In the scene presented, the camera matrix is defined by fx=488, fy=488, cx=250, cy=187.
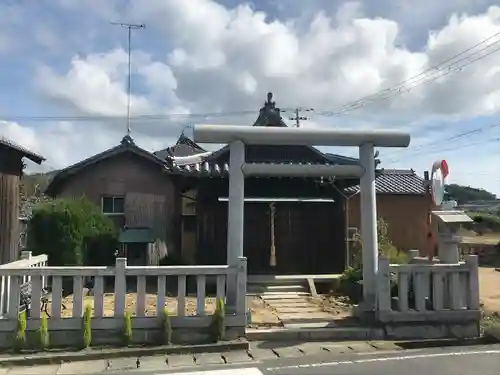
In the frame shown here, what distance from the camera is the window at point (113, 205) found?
19.0m

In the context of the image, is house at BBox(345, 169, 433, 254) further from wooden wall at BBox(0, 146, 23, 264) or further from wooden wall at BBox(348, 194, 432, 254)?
wooden wall at BBox(0, 146, 23, 264)

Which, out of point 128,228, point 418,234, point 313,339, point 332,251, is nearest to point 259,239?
point 332,251

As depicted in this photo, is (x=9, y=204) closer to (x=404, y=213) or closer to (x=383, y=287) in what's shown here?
(x=383, y=287)

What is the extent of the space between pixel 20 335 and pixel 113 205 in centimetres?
1157

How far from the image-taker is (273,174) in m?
10.3

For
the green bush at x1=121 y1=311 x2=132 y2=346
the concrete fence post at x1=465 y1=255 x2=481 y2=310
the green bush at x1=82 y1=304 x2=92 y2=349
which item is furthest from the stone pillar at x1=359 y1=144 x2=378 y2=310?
the green bush at x1=82 y1=304 x2=92 y2=349

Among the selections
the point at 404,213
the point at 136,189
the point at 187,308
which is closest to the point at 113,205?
the point at 136,189

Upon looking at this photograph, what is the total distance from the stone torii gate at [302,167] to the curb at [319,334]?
27.8 inches

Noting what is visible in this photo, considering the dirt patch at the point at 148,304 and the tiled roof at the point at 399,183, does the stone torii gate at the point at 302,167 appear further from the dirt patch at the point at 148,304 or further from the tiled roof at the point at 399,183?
the tiled roof at the point at 399,183

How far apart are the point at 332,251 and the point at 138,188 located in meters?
8.05

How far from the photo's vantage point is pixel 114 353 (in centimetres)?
780

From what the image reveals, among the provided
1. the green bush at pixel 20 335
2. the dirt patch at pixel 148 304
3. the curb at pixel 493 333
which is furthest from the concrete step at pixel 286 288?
the green bush at pixel 20 335

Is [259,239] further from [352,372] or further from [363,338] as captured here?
[352,372]

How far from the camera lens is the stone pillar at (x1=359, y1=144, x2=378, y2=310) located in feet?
33.0
